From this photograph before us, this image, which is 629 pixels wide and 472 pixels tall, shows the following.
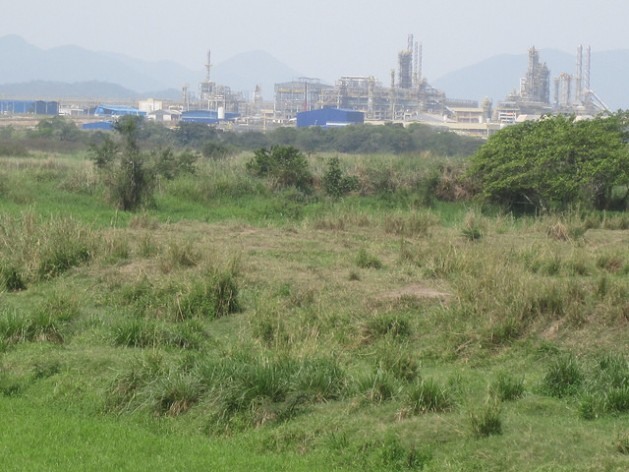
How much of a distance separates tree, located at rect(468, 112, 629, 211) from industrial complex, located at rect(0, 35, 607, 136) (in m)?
34.7

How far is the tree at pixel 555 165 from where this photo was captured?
78.6ft

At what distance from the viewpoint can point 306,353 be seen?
28.5ft

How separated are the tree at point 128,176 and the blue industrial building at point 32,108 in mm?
59030

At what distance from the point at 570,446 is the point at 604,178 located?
1903 cm

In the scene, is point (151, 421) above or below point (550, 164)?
below

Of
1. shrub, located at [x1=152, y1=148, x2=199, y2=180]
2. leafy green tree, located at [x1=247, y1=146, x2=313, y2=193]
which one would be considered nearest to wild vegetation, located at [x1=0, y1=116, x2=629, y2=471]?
shrub, located at [x1=152, y1=148, x2=199, y2=180]

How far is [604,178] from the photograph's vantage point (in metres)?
24.3

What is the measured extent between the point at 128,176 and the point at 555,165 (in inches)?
434

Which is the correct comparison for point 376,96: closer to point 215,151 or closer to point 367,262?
point 215,151

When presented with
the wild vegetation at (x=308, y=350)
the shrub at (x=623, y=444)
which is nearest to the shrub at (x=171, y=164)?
the wild vegetation at (x=308, y=350)

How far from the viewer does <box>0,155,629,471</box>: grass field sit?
6.70 metres

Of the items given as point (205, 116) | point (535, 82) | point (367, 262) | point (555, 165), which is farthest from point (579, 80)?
point (367, 262)

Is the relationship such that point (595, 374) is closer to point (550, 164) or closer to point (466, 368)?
point (466, 368)

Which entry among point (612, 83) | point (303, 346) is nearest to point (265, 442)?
point (303, 346)
